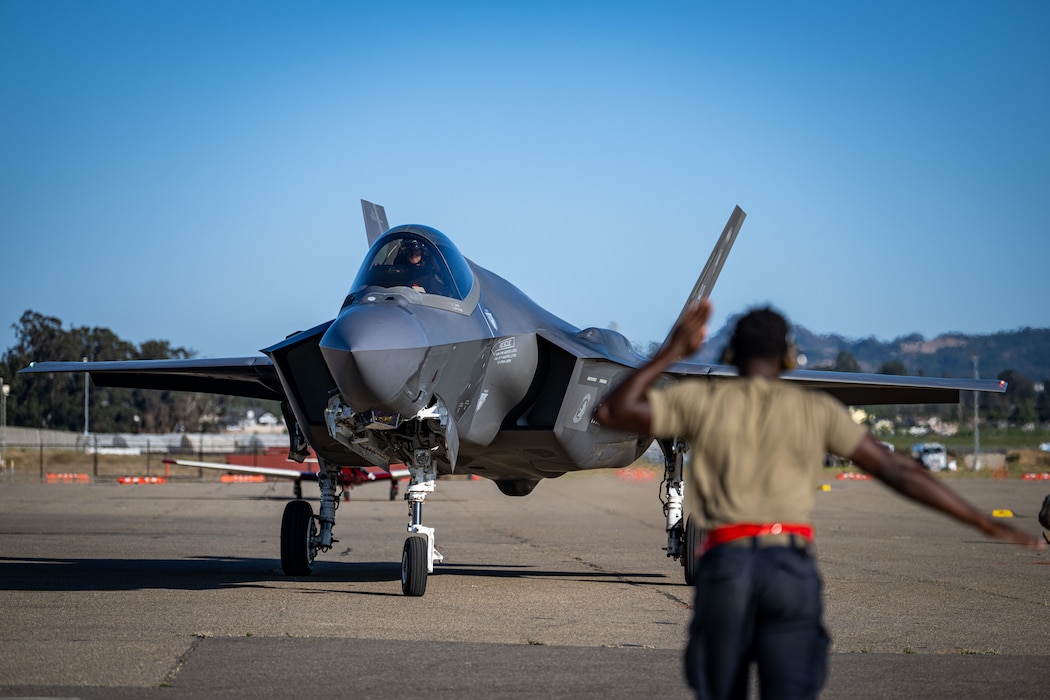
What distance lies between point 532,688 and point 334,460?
688cm

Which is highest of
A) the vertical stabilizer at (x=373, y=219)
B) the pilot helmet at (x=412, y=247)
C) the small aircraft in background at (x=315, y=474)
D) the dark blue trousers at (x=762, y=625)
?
the vertical stabilizer at (x=373, y=219)

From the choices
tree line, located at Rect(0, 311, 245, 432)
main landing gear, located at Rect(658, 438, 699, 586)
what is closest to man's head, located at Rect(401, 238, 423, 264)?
main landing gear, located at Rect(658, 438, 699, 586)

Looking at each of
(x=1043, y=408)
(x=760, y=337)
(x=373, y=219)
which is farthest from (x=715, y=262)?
(x=1043, y=408)

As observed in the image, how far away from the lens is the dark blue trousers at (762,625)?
11.5 ft

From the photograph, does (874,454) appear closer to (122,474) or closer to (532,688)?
(532,688)

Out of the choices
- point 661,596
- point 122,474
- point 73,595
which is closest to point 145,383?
point 73,595

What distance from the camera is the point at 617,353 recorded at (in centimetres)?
1241

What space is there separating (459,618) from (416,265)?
3.28 meters

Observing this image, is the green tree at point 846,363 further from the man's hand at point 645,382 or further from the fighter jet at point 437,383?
the man's hand at point 645,382

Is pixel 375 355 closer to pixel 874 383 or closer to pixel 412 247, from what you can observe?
pixel 412 247

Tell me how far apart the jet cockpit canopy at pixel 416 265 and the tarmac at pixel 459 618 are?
2839mm

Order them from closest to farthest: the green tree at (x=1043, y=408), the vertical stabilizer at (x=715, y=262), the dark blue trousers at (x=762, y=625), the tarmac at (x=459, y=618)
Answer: the dark blue trousers at (x=762, y=625) → the tarmac at (x=459, y=618) → the vertical stabilizer at (x=715, y=262) → the green tree at (x=1043, y=408)

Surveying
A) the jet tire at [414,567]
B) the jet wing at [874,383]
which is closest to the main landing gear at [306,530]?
the jet tire at [414,567]

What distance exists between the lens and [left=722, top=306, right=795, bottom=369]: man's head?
3.85 m
